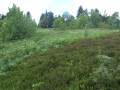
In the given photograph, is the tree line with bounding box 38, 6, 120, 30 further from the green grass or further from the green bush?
the green grass

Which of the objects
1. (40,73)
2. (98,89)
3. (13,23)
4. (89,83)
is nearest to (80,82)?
(89,83)

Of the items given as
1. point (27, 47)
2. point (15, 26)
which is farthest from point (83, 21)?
point (27, 47)

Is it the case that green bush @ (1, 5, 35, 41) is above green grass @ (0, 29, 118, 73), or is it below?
above

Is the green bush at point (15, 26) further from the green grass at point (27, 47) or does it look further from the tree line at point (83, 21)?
the tree line at point (83, 21)

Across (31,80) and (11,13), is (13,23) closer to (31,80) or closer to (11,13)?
(11,13)

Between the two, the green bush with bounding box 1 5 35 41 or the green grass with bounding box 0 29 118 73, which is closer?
the green grass with bounding box 0 29 118 73

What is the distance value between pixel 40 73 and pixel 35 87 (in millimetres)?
1483

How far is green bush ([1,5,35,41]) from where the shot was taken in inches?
961

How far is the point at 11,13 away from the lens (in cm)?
2623

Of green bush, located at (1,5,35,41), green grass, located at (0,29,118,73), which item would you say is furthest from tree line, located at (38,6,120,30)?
green grass, located at (0,29,118,73)

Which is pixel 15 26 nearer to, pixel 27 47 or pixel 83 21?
pixel 27 47

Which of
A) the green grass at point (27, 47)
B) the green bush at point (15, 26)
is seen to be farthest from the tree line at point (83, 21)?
the green grass at point (27, 47)

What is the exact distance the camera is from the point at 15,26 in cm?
2584

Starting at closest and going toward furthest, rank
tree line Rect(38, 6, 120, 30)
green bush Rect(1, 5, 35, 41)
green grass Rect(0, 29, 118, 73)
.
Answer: green grass Rect(0, 29, 118, 73) < green bush Rect(1, 5, 35, 41) < tree line Rect(38, 6, 120, 30)
